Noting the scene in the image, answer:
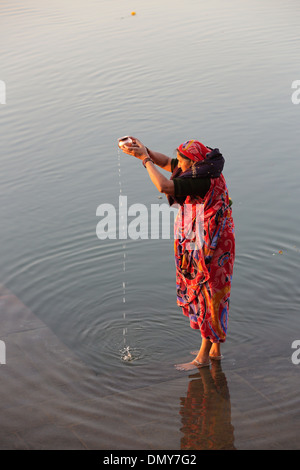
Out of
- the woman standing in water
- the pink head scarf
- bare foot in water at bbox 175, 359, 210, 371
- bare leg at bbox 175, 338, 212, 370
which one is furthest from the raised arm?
bare foot in water at bbox 175, 359, 210, 371

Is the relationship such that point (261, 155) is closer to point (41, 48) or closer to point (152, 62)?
point (152, 62)

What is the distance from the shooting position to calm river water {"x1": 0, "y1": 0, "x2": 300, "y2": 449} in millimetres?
4277

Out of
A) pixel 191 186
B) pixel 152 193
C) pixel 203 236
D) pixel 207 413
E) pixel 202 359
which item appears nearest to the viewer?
pixel 207 413

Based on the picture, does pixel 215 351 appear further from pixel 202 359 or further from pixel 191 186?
pixel 191 186

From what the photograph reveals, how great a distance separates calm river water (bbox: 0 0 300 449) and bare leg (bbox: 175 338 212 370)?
0.32 feet

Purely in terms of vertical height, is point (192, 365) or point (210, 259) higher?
point (210, 259)

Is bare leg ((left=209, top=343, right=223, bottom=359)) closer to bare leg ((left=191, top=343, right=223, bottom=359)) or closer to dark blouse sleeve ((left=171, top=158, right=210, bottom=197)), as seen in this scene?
bare leg ((left=191, top=343, right=223, bottom=359))

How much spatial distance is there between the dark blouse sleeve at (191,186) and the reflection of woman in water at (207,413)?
1.19m

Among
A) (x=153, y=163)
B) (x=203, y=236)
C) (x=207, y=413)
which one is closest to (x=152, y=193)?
(x=153, y=163)

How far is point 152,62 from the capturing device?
1262 centimetres

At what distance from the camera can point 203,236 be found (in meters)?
4.24

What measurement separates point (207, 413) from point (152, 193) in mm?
3767

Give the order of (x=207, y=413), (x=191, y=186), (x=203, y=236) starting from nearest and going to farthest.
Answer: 1. (x=207, y=413)
2. (x=191, y=186)
3. (x=203, y=236)

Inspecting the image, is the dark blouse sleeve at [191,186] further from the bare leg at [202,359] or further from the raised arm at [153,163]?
the bare leg at [202,359]
